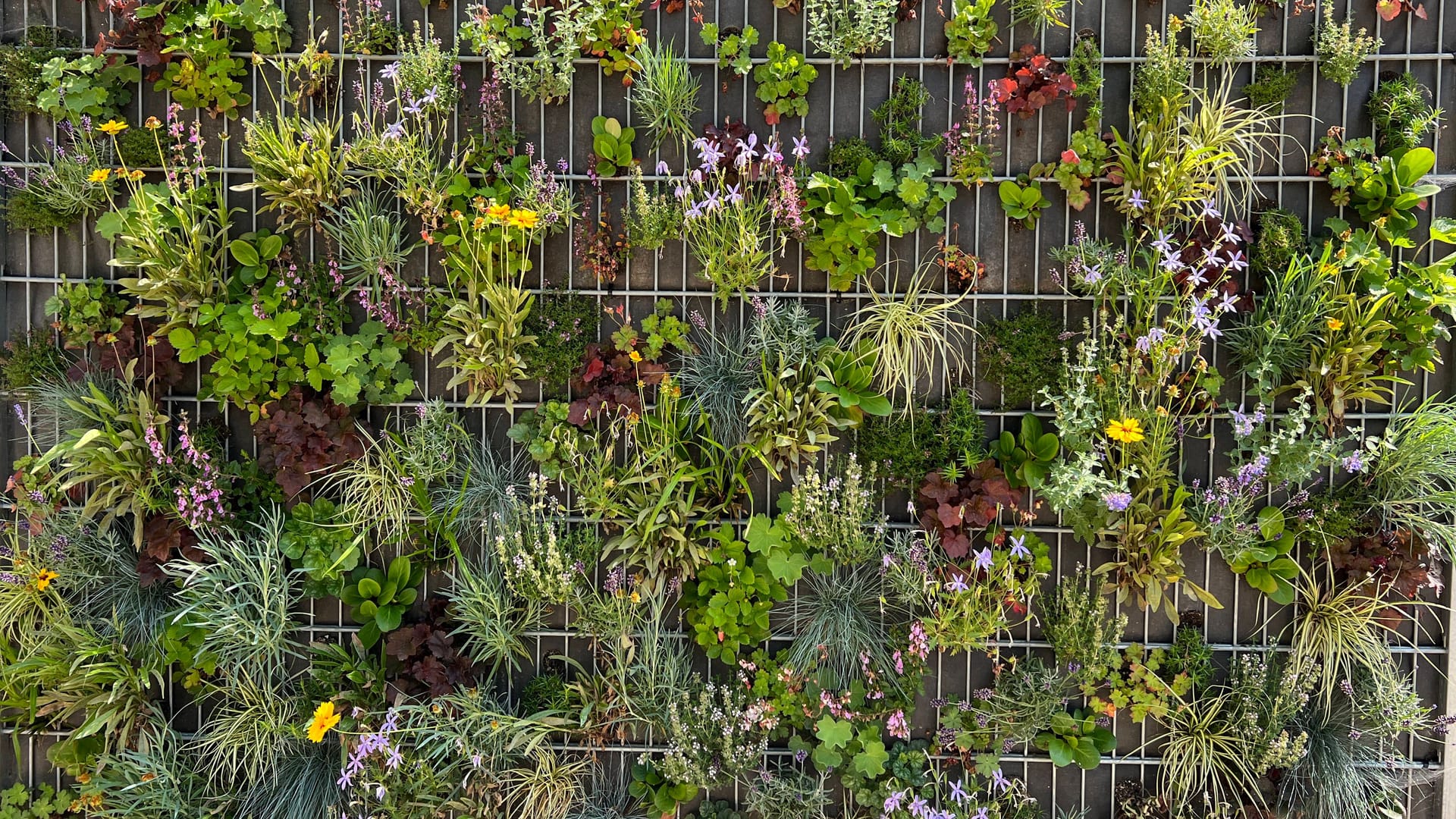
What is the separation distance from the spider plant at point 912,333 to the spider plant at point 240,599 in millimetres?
2195

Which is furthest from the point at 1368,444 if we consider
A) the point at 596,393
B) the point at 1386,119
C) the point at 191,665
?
the point at 191,665

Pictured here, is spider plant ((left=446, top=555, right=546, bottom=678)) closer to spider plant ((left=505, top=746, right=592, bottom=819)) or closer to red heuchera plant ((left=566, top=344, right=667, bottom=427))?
spider plant ((left=505, top=746, right=592, bottom=819))

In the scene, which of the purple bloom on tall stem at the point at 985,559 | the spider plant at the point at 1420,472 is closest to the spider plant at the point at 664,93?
the purple bloom on tall stem at the point at 985,559

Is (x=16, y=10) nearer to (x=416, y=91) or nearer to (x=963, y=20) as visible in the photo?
(x=416, y=91)

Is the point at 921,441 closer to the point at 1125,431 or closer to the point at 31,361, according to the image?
the point at 1125,431

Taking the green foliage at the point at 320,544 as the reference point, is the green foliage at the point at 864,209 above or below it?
above

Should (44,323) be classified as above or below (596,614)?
above

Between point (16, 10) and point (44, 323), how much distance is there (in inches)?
47.0

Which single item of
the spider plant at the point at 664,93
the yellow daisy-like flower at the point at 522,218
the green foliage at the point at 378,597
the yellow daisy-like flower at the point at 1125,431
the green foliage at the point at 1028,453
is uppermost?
the spider plant at the point at 664,93

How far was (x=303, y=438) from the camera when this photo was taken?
2932 millimetres

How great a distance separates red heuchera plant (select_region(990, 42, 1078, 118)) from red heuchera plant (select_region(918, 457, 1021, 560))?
1275 millimetres

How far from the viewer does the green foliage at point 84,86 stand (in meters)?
2.97

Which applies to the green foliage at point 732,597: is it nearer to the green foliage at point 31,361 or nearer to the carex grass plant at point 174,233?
the carex grass plant at point 174,233

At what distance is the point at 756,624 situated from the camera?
2.94m
